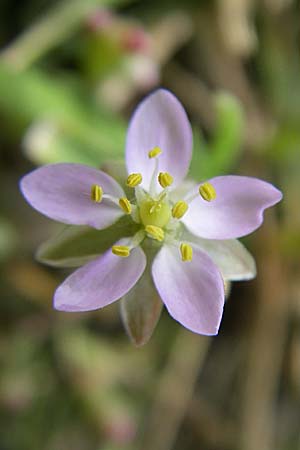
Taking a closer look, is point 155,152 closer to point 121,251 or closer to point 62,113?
point 121,251

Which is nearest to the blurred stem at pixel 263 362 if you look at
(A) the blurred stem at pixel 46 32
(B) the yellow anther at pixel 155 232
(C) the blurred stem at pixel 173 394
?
(C) the blurred stem at pixel 173 394

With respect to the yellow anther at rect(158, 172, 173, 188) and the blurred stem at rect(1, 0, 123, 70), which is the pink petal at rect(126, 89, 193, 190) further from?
the blurred stem at rect(1, 0, 123, 70)

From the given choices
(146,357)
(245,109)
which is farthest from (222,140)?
(146,357)

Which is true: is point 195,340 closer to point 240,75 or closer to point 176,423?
point 176,423

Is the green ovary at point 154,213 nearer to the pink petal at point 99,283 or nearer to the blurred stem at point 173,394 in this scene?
the pink petal at point 99,283

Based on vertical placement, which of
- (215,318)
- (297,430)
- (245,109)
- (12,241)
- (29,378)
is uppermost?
(215,318)

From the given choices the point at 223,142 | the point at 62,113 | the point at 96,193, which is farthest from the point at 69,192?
the point at 62,113

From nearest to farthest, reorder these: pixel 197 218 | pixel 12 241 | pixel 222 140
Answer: pixel 197 218 → pixel 222 140 → pixel 12 241
